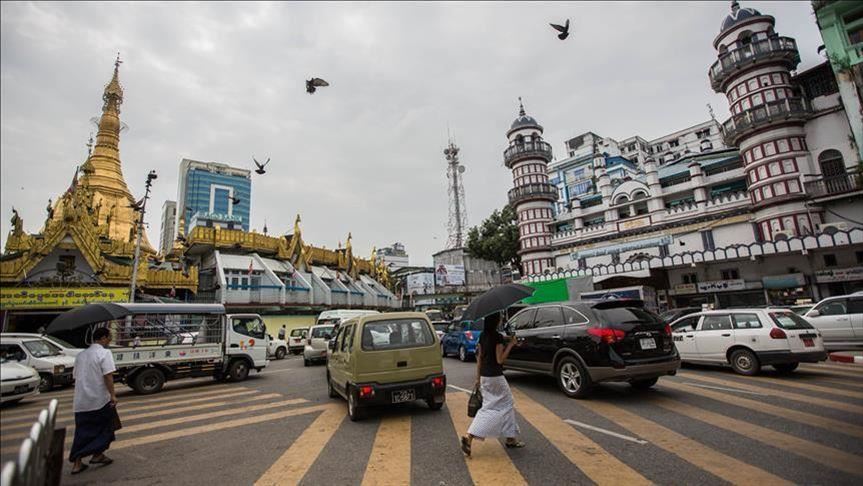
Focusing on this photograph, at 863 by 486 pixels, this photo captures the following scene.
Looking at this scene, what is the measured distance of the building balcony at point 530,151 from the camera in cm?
4056

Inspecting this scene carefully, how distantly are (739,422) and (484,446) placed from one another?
3682 millimetres

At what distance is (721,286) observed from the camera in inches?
1009

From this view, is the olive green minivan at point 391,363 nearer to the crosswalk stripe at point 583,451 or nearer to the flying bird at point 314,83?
the crosswalk stripe at point 583,451

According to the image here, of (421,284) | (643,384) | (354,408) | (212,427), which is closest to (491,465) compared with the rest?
(354,408)

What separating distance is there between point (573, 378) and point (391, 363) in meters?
3.54

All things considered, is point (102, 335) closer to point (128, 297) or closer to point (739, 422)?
point (739, 422)

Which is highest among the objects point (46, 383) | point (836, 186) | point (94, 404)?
point (836, 186)

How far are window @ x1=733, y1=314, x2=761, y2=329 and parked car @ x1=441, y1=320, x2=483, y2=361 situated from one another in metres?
6.97

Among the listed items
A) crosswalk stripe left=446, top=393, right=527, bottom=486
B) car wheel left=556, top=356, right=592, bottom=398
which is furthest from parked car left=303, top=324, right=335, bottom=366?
crosswalk stripe left=446, top=393, right=527, bottom=486

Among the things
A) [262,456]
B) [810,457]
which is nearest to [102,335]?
[262,456]

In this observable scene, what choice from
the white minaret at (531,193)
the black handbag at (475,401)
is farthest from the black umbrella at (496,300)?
the white minaret at (531,193)

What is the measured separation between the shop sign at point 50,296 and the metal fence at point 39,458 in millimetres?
21032

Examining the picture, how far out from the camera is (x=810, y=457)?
167 inches

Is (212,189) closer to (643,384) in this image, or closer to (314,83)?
(314,83)
